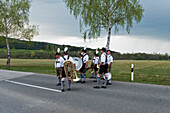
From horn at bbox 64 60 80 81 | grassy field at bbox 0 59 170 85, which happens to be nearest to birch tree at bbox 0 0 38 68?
grassy field at bbox 0 59 170 85

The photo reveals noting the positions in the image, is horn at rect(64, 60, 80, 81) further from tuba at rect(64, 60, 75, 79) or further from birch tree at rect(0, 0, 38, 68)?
birch tree at rect(0, 0, 38, 68)

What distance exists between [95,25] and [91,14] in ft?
3.43

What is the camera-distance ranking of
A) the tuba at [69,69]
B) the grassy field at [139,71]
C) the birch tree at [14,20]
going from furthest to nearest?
the birch tree at [14,20] < the grassy field at [139,71] < the tuba at [69,69]

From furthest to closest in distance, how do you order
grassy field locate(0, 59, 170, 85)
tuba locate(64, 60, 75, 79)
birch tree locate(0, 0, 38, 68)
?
birch tree locate(0, 0, 38, 68)
grassy field locate(0, 59, 170, 85)
tuba locate(64, 60, 75, 79)

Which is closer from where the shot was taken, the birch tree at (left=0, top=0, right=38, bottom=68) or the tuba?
the tuba

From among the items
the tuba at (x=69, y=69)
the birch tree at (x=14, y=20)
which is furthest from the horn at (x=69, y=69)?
the birch tree at (x=14, y=20)

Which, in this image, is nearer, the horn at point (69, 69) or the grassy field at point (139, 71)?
the horn at point (69, 69)

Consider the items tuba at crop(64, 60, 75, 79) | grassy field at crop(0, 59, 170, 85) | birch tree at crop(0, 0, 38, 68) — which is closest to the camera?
tuba at crop(64, 60, 75, 79)

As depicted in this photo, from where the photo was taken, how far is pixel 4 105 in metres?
6.23

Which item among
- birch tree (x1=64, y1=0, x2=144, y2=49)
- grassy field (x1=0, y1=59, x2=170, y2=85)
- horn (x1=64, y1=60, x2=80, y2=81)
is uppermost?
birch tree (x1=64, y1=0, x2=144, y2=49)

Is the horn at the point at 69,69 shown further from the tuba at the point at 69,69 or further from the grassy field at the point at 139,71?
the grassy field at the point at 139,71

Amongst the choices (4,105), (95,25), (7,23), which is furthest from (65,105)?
(7,23)

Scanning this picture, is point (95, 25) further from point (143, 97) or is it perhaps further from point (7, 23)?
point (7, 23)

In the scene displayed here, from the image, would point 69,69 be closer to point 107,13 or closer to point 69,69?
point 69,69
